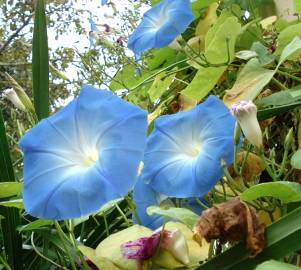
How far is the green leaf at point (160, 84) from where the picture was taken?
3.01 feet

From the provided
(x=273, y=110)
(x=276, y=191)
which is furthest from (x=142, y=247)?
(x=273, y=110)

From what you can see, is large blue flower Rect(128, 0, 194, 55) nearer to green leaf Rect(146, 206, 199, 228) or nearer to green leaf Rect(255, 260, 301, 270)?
green leaf Rect(146, 206, 199, 228)

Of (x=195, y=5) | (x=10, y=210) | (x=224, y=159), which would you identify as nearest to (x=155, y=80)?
(x=195, y=5)

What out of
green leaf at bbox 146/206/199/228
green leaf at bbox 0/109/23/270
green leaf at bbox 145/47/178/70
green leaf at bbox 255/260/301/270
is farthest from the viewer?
green leaf at bbox 145/47/178/70

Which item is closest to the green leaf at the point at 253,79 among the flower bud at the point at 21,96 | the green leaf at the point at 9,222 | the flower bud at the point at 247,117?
the flower bud at the point at 247,117

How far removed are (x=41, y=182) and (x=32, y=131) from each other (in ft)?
0.17

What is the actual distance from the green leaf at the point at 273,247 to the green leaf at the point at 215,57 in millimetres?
295

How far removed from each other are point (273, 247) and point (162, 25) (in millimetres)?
383

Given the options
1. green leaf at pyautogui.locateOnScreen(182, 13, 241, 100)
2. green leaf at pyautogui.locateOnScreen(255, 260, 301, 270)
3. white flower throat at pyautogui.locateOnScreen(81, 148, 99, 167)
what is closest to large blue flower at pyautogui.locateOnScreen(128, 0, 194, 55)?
green leaf at pyautogui.locateOnScreen(182, 13, 241, 100)

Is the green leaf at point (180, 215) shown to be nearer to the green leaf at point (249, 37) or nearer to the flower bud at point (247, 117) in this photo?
the flower bud at point (247, 117)

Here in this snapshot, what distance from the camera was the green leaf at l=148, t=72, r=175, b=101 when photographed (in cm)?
92

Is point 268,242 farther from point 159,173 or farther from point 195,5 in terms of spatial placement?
point 195,5

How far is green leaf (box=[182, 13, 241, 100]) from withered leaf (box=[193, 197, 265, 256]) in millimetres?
296

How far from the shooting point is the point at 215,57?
2.53ft
